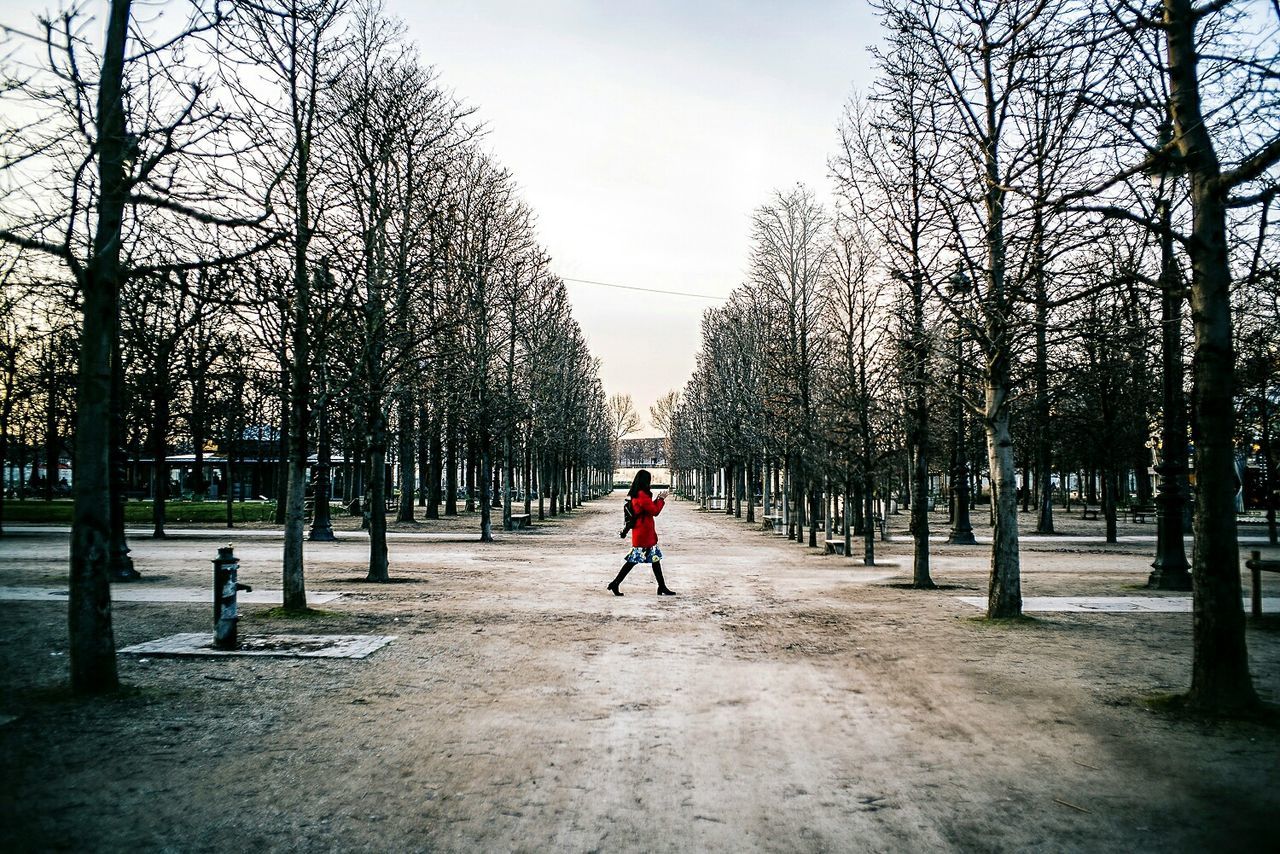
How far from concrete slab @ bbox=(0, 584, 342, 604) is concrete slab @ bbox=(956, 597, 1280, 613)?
35.9 ft

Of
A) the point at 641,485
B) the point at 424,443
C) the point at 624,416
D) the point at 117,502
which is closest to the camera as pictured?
the point at 641,485

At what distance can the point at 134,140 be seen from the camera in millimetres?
7473

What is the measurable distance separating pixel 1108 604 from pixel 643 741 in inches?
427

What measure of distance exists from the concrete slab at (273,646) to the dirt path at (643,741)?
38 centimetres

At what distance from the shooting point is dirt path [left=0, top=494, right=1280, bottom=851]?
479 centimetres

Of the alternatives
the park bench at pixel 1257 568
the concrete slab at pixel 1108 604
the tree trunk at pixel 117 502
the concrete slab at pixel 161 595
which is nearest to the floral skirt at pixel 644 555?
the concrete slab at pixel 161 595

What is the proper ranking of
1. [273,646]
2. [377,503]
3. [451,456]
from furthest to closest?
1. [451,456]
2. [377,503]
3. [273,646]

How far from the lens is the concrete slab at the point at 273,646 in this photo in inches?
374

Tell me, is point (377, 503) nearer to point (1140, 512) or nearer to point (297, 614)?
point (297, 614)

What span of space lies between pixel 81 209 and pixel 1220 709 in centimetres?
1001

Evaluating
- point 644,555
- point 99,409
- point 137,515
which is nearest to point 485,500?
point 644,555

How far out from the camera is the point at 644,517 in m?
15.3

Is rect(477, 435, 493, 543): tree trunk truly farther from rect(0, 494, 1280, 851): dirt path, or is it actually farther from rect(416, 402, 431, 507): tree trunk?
rect(0, 494, 1280, 851): dirt path

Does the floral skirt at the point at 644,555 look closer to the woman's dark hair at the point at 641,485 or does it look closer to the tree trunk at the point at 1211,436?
the woman's dark hair at the point at 641,485
